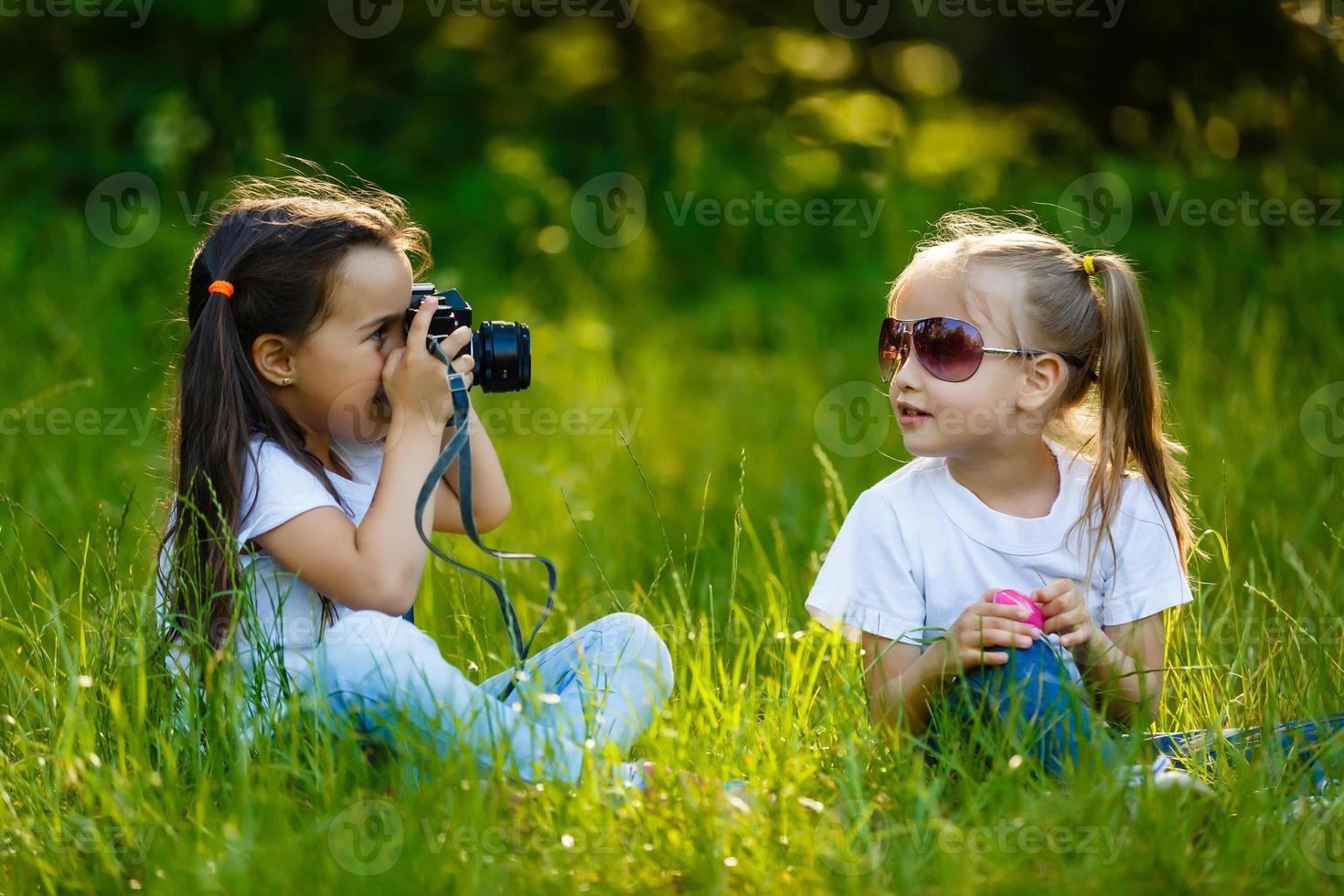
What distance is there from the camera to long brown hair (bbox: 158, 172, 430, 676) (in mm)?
2305

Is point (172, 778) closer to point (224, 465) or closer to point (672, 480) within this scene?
point (224, 465)

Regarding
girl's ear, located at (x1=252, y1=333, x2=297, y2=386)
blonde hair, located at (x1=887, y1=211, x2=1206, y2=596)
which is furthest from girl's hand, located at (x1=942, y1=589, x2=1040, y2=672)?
girl's ear, located at (x1=252, y1=333, x2=297, y2=386)

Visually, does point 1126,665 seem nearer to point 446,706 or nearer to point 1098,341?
point 1098,341

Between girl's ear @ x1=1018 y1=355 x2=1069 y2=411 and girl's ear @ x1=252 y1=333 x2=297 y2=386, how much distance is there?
128 cm

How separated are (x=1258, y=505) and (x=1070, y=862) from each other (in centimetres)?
194

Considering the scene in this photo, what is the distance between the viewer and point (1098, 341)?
7.83ft

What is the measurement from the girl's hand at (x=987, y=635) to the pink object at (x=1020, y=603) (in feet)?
0.07

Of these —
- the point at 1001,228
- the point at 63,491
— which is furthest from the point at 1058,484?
the point at 63,491

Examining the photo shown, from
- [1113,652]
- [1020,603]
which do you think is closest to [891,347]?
[1020,603]

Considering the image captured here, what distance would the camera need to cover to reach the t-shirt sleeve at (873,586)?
7.54ft

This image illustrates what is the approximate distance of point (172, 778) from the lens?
6.72 ft

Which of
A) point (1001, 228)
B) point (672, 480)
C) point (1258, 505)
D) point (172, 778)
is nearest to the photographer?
point (172, 778)

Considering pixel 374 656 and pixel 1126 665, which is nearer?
pixel 374 656

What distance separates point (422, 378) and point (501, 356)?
164 mm
